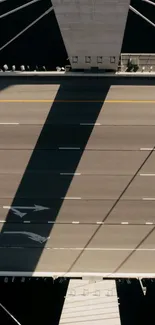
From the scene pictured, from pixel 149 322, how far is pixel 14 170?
19068mm

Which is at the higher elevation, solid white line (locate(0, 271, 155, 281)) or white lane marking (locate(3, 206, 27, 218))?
white lane marking (locate(3, 206, 27, 218))

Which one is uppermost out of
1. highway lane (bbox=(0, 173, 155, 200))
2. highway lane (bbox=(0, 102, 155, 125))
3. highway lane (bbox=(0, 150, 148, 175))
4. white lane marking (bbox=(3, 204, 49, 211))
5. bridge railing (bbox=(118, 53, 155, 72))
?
bridge railing (bbox=(118, 53, 155, 72))

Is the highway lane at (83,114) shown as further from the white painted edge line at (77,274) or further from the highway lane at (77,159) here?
the white painted edge line at (77,274)

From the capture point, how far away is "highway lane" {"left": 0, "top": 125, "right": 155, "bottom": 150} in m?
35.2

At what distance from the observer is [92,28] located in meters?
29.2

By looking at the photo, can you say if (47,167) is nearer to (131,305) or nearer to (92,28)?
(92,28)

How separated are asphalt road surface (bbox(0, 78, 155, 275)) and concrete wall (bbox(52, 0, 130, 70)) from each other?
313cm

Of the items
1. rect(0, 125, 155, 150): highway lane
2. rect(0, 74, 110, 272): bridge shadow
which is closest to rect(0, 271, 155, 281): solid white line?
rect(0, 74, 110, 272): bridge shadow

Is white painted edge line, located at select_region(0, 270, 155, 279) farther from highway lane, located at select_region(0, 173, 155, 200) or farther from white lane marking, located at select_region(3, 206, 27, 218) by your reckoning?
highway lane, located at select_region(0, 173, 155, 200)

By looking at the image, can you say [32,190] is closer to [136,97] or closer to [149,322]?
[136,97]

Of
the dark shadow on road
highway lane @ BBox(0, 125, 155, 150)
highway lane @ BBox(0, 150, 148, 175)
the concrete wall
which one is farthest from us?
the dark shadow on road

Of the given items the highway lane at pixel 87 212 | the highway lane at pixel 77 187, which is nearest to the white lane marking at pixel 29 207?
the highway lane at pixel 87 212

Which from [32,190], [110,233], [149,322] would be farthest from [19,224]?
[149,322]

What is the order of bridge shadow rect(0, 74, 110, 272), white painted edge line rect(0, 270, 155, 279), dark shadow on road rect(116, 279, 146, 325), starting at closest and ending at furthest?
white painted edge line rect(0, 270, 155, 279) < bridge shadow rect(0, 74, 110, 272) < dark shadow on road rect(116, 279, 146, 325)
